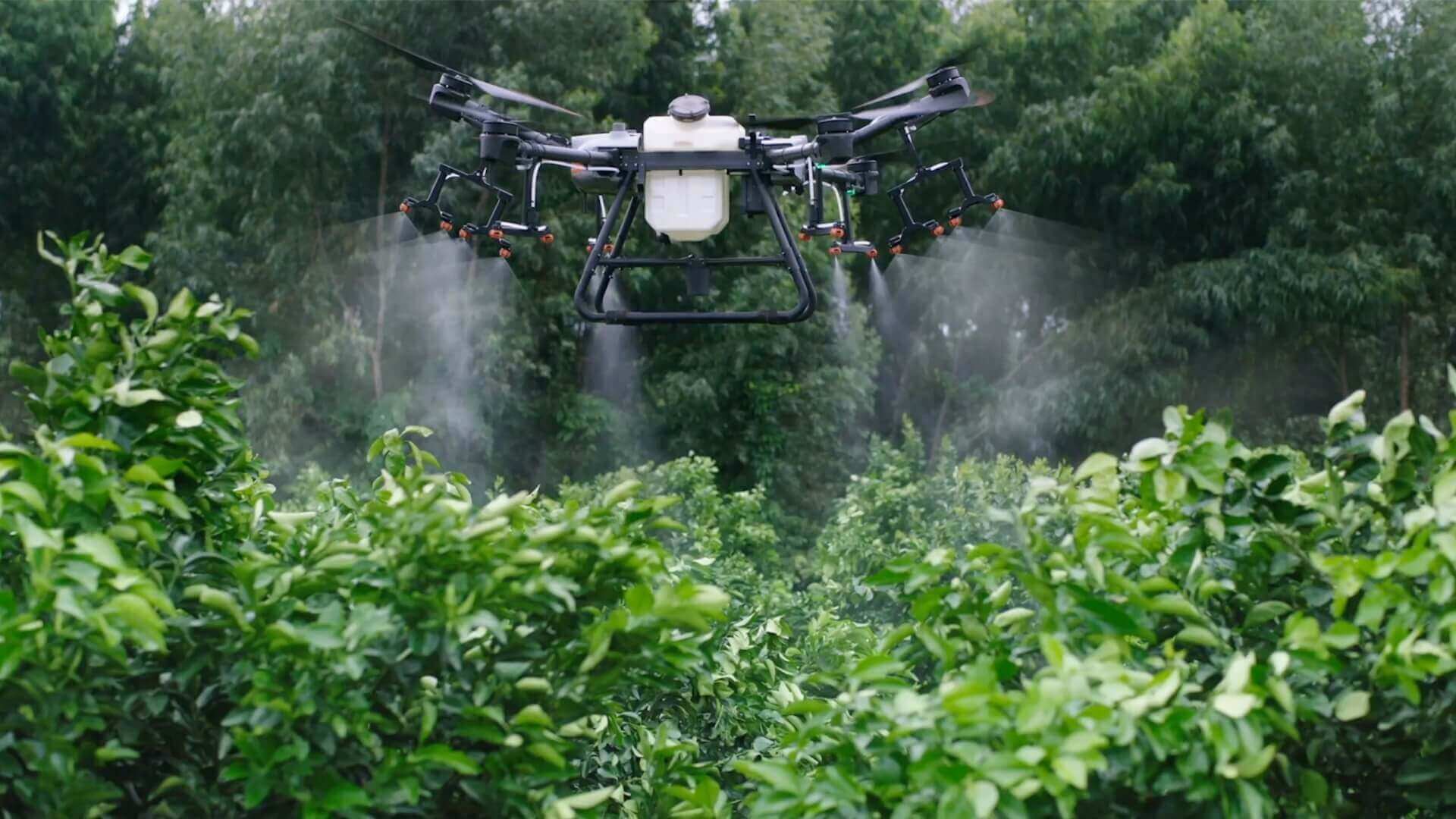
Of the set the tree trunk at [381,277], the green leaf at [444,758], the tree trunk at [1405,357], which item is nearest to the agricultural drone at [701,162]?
the green leaf at [444,758]

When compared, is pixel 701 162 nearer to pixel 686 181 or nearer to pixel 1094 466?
pixel 686 181

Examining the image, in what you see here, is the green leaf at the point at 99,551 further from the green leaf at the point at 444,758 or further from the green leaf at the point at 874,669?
the green leaf at the point at 874,669

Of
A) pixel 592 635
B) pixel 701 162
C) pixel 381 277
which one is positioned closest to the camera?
pixel 592 635

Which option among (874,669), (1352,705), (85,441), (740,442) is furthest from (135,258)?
(740,442)

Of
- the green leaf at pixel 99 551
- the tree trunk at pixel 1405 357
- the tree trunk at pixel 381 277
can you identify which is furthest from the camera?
the tree trunk at pixel 1405 357

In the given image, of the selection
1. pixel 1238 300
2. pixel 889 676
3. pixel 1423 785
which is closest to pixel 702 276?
pixel 889 676

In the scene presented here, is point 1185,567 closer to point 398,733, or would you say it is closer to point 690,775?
point 690,775
